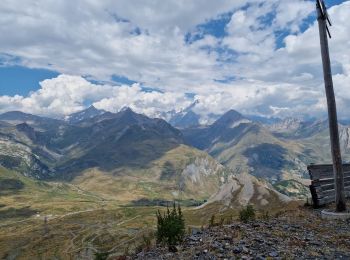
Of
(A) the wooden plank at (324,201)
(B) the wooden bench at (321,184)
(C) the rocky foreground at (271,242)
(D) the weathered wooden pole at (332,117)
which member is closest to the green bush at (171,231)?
(C) the rocky foreground at (271,242)

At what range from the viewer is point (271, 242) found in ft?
56.0

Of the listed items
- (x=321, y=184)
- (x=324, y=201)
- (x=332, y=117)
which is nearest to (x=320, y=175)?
(x=321, y=184)

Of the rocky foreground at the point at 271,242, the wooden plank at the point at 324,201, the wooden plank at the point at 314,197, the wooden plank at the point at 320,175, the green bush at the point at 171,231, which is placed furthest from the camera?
the wooden plank at the point at 324,201

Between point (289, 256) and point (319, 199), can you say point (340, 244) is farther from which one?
point (319, 199)

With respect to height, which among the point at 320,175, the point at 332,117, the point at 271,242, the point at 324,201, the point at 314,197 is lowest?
the point at 271,242

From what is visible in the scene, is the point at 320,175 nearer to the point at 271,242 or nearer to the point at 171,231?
the point at 271,242

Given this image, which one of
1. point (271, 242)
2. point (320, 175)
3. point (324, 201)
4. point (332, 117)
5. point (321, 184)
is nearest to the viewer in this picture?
point (271, 242)

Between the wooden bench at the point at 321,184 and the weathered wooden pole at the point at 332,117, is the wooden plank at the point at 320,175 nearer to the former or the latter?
the wooden bench at the point at 321,184

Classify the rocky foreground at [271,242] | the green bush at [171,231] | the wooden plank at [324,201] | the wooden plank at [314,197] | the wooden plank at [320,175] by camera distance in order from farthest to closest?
the wooden plank at [324,201] < the wooden plank at [314,197] < the wooden plank at [320,175] < the green bush at [171,231] < the rocky foreground at [271,242]

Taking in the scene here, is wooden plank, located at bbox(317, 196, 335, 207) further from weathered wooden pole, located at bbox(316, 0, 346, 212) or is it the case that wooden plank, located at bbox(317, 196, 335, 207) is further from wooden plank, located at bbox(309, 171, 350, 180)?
weathered wooden pole, located at bbox(316, 0, 346, 212)

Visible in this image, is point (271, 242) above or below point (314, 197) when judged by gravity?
below

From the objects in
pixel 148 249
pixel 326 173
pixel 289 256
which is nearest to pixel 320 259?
pixel 289 256

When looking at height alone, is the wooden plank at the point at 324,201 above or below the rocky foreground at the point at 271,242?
above

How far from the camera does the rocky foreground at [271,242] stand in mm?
15469
